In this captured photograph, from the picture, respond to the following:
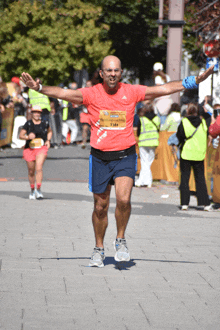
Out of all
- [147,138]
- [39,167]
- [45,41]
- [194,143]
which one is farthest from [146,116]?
[45,41]

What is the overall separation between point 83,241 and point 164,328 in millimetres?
3563

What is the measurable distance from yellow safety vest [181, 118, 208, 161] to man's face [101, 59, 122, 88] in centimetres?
512

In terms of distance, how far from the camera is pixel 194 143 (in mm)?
11578

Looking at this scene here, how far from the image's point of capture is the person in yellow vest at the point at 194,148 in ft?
38.0

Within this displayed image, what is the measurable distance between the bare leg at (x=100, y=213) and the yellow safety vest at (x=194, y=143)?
4927mm

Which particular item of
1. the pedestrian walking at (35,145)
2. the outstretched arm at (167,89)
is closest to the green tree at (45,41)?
the pedestrian walking at (35,145)

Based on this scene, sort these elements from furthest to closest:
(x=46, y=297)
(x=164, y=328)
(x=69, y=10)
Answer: (x=69, y=10), (x=46, y=297), (x=164, y=328)

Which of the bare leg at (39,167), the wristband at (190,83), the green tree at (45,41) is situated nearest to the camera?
the wristband at (190,83)

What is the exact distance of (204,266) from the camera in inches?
265

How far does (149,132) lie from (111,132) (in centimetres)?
887

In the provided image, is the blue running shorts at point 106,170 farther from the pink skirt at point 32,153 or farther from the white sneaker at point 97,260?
the pink skirt at point 32,153

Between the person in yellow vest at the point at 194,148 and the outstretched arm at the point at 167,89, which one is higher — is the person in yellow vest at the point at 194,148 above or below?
below

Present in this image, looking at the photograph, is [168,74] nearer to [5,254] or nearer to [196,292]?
[5,254]

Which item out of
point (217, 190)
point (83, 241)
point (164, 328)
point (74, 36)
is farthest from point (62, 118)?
point (164, 328)
